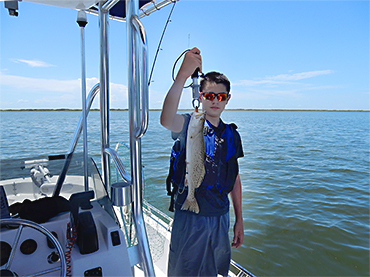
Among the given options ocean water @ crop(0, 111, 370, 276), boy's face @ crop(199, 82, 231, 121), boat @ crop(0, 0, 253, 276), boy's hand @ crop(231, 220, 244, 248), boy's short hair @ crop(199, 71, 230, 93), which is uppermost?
boy's short hair @ crop(199, 71, 230, 93)

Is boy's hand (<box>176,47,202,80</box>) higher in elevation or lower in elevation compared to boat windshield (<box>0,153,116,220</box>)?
higher

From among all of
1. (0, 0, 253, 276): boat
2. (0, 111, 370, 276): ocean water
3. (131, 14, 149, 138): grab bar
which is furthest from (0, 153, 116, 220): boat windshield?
(131, 14, 149, 138): grab bar

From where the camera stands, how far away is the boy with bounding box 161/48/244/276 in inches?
61.4

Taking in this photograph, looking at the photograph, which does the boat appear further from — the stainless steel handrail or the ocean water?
the ocean water

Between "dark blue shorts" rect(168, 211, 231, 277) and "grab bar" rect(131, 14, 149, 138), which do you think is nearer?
"grab bar" rect(131, 14, 149, 138)

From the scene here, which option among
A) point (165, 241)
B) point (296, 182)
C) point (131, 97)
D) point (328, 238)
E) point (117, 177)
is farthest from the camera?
point (296, 182)

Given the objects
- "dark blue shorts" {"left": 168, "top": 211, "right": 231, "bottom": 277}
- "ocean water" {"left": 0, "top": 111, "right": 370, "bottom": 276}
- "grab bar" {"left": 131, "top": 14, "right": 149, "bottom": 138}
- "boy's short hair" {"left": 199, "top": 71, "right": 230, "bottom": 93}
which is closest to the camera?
"grab bar" {"left": 131, "top": 14, "right": 149, "bottom": 138}

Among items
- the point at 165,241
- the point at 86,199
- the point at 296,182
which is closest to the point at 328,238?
the point at 296,182

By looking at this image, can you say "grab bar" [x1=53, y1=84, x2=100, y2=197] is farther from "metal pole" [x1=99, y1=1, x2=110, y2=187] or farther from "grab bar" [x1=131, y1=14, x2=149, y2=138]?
"grab bar" [x1=131, y1=14, x2=149, y2=138]

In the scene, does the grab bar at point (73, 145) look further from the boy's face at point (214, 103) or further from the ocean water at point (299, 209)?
the boy's face at point (214, 103)

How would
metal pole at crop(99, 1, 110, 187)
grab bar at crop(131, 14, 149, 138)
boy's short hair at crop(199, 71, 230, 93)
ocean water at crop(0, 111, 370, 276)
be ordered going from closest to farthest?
grab bar at crop(131, 14, 149, 138)
boy's short hair at crop(199, 71, 230, 93)
metal pole at crop(99, 1, 110, 187)
ocean water at crop(0, 111, 370, 276)

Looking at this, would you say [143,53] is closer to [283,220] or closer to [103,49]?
[103,49]

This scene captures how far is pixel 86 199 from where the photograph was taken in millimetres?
1621

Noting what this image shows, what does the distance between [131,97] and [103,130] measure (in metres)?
0.57
